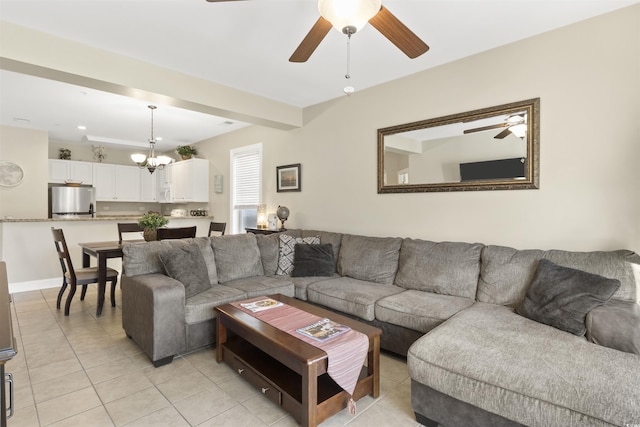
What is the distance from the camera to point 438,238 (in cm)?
333

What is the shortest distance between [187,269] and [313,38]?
2.12 meters

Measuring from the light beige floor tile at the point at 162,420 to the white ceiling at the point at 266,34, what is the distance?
8.78 ft

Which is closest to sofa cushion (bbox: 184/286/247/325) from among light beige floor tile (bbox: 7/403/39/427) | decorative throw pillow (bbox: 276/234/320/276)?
decorative throw pillow (bbox: 276/234/320/276)

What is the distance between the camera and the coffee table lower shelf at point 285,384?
184 cm

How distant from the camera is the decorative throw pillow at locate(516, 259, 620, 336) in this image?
77.1 inches

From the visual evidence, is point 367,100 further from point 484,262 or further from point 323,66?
point 484,262

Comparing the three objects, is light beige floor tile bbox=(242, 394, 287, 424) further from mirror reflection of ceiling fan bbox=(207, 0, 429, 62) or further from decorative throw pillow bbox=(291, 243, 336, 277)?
mirror reflection of ceiling fan bbox=(207, 0, 429, 62)

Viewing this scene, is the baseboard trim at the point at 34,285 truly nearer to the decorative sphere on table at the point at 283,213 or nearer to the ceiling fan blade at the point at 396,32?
the decorative sphere on table at the point at 283,213

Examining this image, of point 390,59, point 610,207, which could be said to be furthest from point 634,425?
point 390,59

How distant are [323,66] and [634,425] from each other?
3.28 meters

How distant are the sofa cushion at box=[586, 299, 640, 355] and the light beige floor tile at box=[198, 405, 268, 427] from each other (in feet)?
5.82

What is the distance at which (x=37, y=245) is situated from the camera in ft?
15.8

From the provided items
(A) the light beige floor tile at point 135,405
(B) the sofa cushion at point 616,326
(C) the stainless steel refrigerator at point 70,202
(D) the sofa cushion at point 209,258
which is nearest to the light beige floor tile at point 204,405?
(A) the light beige floor tile at point 135,405

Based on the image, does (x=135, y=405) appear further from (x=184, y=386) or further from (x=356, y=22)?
(x=356, y=22)
